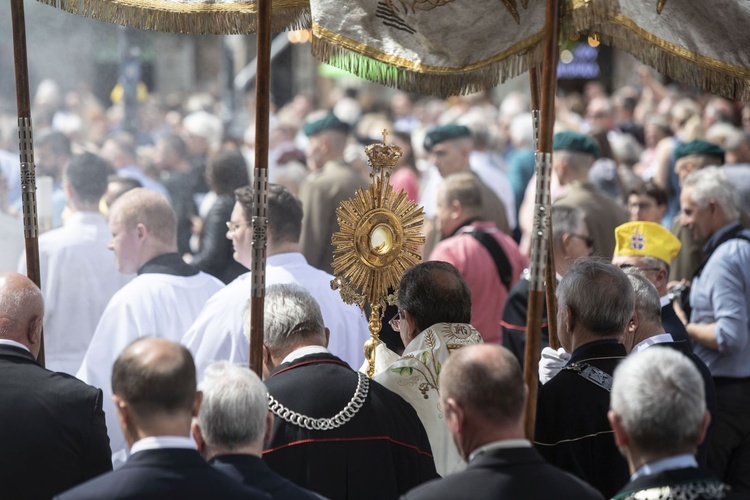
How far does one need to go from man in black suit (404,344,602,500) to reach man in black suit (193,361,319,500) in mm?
384

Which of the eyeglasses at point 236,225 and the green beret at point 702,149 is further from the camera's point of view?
the green beret at point 702,149

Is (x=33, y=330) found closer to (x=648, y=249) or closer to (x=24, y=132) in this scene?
(x=24, y=132)

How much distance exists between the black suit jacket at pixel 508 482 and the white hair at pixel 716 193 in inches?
156

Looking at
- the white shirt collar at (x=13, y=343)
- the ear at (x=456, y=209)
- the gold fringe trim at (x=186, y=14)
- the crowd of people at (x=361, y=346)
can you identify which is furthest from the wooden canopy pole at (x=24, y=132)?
the ear at (x=456, y=209)

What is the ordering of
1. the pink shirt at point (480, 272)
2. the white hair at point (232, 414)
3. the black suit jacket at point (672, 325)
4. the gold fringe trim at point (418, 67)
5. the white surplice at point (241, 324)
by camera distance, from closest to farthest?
the white hair at point (232, 414) < the gold fringe trim at point (418, 67) < the black suit jacket at point (672, 325) < the white surplice at point (241, 324) < the pink shirt at point (480, 272)

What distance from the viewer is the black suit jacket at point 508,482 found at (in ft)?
9.69

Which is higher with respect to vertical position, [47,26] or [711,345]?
[47,26]

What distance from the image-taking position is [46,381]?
402cm

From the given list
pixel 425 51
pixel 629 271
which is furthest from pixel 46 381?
pixel 629 271

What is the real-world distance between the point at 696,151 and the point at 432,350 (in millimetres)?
4654

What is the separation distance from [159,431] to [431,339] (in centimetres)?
146

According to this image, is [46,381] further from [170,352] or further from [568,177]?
[568,177]

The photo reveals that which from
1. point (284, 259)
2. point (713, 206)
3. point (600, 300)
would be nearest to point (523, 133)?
point (713, 206)

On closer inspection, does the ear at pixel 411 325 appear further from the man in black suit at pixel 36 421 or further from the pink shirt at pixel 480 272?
the pink shirt at pixel 480 272
